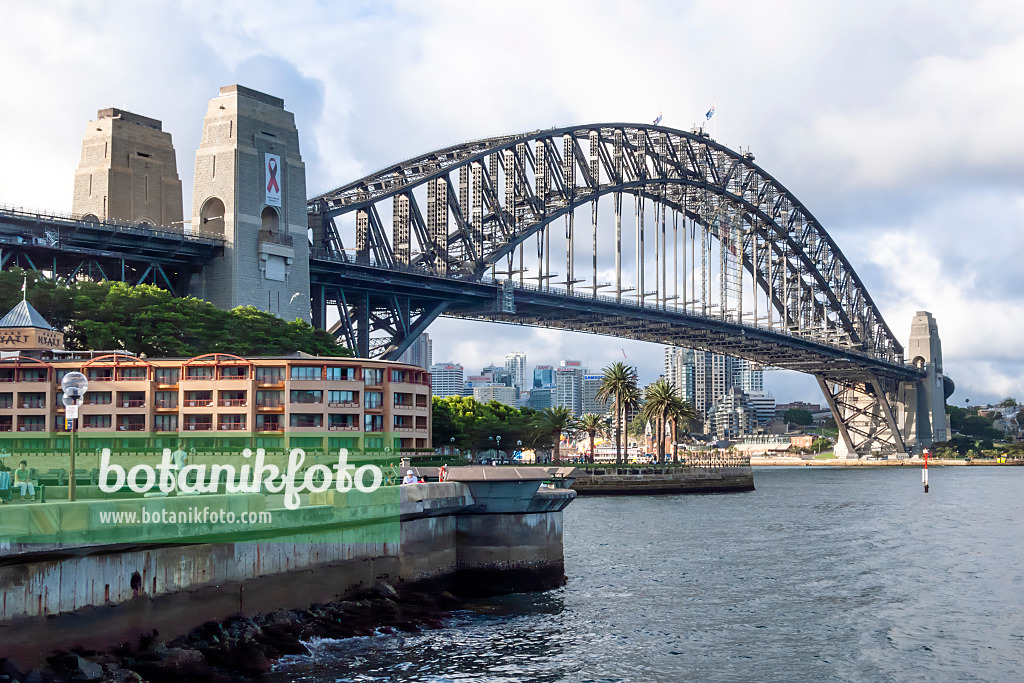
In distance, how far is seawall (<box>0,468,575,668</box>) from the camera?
24.4 meters

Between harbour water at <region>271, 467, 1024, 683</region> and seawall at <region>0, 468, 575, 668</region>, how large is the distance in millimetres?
1903

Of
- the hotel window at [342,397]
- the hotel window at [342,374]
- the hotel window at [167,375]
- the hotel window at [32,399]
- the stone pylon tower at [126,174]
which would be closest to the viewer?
the hotel window at [32,399]

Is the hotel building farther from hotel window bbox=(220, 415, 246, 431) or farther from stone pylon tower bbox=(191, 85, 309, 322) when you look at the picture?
stone pylon tower bbox=(191, 85, 309, 322)

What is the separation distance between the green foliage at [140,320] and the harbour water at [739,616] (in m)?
27.2

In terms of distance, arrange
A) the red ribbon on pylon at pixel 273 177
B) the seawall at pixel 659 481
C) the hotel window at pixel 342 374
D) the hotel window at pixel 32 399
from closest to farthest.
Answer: the hotel window at pixel 32 399
the hotel window at pixel 342 374
the red ribbon on pylon at pixel 273 177
the seawall at pixel 659 481

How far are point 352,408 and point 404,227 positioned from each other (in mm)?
39724

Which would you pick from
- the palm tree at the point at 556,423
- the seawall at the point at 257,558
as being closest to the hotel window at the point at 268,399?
the seawall at the point at 257,558

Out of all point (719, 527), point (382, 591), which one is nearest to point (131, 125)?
point (719, 527)

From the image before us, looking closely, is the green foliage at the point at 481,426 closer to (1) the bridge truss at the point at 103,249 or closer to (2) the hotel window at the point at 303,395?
(1) the bridge truss at the point at 103,249

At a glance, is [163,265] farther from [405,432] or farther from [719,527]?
[719,527]

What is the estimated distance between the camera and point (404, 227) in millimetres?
111000

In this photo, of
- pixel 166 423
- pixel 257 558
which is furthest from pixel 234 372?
pixel 257 558

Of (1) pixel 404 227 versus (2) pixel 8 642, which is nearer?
(2) pixel 8 642

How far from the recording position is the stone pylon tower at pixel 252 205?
8519 centimetres
